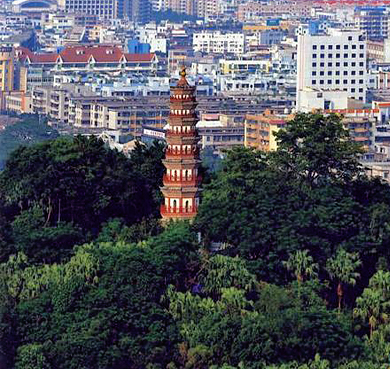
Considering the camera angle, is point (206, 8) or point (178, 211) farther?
point (206, 8)

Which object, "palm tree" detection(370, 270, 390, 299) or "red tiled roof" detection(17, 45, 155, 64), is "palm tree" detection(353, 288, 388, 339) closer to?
"palm tree" detection(370, 270, 390, 299)

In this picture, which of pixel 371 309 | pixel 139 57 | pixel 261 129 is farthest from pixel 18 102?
pixel 371 309

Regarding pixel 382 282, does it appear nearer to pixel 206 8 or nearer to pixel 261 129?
pixel 261 129

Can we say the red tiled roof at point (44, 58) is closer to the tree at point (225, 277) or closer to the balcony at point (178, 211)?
the balcony at point (178, 211)

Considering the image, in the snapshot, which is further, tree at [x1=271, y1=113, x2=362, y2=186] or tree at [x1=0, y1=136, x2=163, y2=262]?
tree at [x1=271, y1=113, x2=362, y2=186]

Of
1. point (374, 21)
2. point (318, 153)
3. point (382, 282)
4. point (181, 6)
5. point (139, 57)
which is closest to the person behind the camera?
point (382, 282)

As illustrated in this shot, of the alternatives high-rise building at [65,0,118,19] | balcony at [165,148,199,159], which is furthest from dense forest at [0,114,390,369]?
high-rise building at [65,0,118,19]

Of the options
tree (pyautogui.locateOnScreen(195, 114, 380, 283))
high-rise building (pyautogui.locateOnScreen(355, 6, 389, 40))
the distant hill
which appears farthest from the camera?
high-rise building (pyautogui.locateOnScreen(355, 6, 389, 40))

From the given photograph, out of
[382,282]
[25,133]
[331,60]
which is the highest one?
[331,60]
